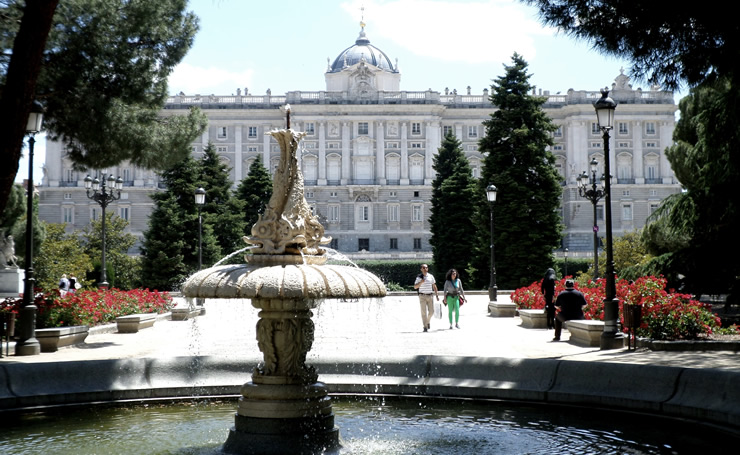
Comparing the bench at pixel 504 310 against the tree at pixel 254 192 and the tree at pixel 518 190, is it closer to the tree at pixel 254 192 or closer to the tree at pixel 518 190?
the tree at pixel 518 190

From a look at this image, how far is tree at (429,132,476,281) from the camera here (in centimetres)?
4350

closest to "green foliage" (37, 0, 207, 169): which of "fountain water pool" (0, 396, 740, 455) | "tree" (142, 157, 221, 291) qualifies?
"fountain water pool" (0, 396, 740, 455)

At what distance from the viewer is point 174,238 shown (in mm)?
36562

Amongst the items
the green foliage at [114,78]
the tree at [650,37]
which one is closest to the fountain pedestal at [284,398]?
the tree at [650,37]

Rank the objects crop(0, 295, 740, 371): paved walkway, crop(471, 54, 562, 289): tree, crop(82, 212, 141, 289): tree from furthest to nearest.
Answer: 1. crop(82, 212, 141, 289): tree
2. crop(471, 54, 562, 289): tree
3. crop(0, 295, 740, 371): paved walkway

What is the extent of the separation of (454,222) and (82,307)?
3162 centimetres

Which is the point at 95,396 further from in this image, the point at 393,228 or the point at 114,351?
the point at 393,228

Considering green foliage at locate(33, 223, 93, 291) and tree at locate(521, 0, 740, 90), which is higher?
tree at locate(521, 0, 740, 90)

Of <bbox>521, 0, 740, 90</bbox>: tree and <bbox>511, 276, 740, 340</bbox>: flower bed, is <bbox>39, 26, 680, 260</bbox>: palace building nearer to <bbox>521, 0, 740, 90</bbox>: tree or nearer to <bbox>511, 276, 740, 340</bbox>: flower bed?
<bbox>511, 276, 740, 340</bbox>: flower bed

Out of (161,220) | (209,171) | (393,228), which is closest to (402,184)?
(393,228)

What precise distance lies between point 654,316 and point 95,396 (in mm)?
8261

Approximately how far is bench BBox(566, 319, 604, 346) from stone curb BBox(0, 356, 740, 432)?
14.1 ft

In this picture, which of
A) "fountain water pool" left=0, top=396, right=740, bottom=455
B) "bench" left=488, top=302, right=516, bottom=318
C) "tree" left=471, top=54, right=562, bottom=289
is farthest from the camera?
"tree" left=471, top=54, right=562, bottom=289

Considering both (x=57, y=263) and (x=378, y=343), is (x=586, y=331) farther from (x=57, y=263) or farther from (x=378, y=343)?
(x=57, y=263)
